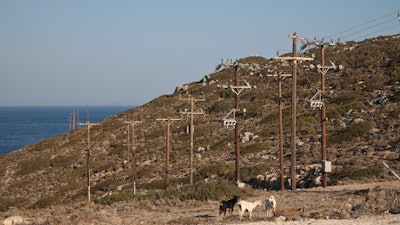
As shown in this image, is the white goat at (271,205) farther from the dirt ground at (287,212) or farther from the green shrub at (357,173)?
the green shrub at (357,173)

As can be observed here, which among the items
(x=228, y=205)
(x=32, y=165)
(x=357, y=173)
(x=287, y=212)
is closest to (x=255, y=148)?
(x=357, y=173)

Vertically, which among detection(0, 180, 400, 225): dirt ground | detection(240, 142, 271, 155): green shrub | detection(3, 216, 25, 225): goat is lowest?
detection(3, 216, 25, 225): goat

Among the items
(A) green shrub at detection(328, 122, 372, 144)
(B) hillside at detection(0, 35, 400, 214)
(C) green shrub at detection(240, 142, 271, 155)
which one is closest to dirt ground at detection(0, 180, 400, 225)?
(B) hillside at detection(0, 35, 400, 214)

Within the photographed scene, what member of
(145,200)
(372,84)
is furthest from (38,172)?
(372,84)

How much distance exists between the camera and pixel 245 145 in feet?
157

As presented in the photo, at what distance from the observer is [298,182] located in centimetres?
3162

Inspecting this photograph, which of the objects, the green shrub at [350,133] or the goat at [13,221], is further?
the green shrub at [350,133]

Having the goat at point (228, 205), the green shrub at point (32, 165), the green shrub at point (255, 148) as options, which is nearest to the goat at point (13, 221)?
the goat at point (228, 205)

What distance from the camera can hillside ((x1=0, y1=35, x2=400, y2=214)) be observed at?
120 feet

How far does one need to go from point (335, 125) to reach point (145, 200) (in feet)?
90.8

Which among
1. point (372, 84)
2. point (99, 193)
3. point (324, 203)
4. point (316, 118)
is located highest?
point (372, 84)

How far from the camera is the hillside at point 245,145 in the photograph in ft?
120

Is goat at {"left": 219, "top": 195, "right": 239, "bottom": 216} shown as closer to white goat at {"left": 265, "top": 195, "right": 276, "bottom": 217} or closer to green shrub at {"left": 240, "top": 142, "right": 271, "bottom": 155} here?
white goat at {"left": 265, "top": 195, "right": 276, "bottom": 217}

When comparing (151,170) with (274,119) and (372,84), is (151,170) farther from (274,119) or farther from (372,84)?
(372,84)
